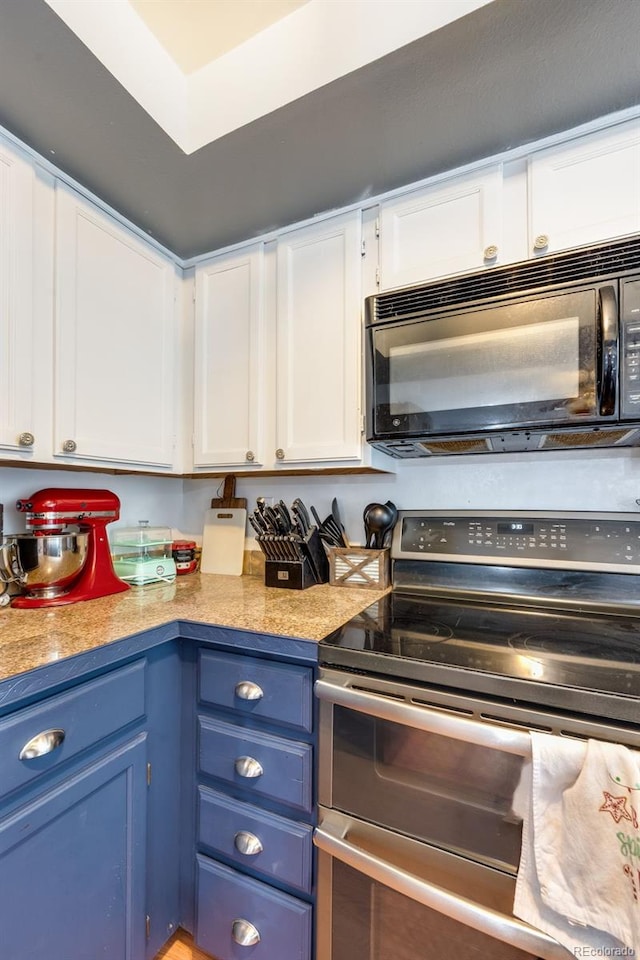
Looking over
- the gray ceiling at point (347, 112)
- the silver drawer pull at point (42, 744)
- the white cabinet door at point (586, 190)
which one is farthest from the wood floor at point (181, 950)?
the gray ceiling at point (347, 112)

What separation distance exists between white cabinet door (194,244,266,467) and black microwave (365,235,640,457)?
0.47m

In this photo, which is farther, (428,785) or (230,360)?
(230,360)

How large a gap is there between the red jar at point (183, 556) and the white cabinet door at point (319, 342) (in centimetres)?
63

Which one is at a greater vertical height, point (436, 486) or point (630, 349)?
point (630, 349)

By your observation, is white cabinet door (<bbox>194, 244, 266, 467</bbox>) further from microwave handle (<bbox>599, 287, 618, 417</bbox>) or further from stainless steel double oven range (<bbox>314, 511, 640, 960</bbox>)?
microwave handle (<bbox>599, 287, 618, 417</bbox>)

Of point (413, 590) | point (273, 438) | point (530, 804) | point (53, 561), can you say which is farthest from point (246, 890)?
point (273, 438)

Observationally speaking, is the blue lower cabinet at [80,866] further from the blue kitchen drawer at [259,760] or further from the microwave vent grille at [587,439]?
the microwave vent grille at [587,439]

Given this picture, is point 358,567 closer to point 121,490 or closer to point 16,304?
point 121,490

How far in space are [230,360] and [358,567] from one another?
91cm

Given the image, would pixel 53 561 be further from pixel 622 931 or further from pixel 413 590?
pixel 622 931

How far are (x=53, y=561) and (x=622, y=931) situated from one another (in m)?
1.46

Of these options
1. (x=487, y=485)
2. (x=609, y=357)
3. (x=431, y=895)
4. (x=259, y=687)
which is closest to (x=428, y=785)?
(x=431, y=895)

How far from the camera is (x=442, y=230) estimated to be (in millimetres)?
1258

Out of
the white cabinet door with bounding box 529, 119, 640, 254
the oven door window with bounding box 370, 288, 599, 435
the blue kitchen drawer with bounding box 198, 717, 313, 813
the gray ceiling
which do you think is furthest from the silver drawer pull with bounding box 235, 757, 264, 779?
the gray ceiling
